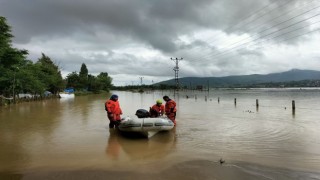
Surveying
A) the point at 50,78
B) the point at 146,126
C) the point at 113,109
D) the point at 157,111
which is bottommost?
the point at 146,126

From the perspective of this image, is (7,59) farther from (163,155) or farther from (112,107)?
(163,155)

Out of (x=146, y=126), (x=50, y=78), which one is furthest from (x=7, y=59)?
(x=146, y=126)

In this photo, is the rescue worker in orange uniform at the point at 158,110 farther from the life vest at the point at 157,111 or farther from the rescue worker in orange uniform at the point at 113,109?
the rescue worker in orange uniform at the point at 113,109

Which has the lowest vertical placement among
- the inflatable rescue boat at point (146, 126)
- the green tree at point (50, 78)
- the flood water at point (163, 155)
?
the flood water at point (163, 155)

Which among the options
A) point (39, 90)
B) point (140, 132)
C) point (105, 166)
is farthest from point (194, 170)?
point (39, 90)

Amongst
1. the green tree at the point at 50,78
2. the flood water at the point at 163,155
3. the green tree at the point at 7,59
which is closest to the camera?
the flood water at the point at 163,155

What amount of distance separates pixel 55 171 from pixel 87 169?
755 mm

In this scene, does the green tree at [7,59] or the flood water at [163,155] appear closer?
the flood water at [163,155]

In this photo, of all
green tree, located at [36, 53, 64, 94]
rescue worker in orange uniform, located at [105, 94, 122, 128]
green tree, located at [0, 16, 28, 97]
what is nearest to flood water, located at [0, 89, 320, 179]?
rescue worker in orange uniform, located at [105, 94, 122, 128]

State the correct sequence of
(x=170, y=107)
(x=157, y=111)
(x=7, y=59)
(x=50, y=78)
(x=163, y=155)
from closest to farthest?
1. (x=163, y=155)
2. (x=170, y=107)
3. (x=157, y=111)
4. (x=7, y=59)
5. (x=50, y=78)

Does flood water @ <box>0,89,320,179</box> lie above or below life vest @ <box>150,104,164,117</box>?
below

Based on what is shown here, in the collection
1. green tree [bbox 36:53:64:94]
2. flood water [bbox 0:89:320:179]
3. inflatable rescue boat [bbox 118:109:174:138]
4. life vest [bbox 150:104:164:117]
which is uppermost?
green tree [bbox 36:53:64:94]

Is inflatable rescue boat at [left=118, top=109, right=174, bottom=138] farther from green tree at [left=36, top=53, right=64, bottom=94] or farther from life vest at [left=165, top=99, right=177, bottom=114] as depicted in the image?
green tree at [left=36, top=53, right=64, bottom=94]

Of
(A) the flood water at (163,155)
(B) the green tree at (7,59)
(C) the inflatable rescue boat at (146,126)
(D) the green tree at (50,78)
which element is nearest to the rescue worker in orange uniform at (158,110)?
(A) the flood water at (163,155)
